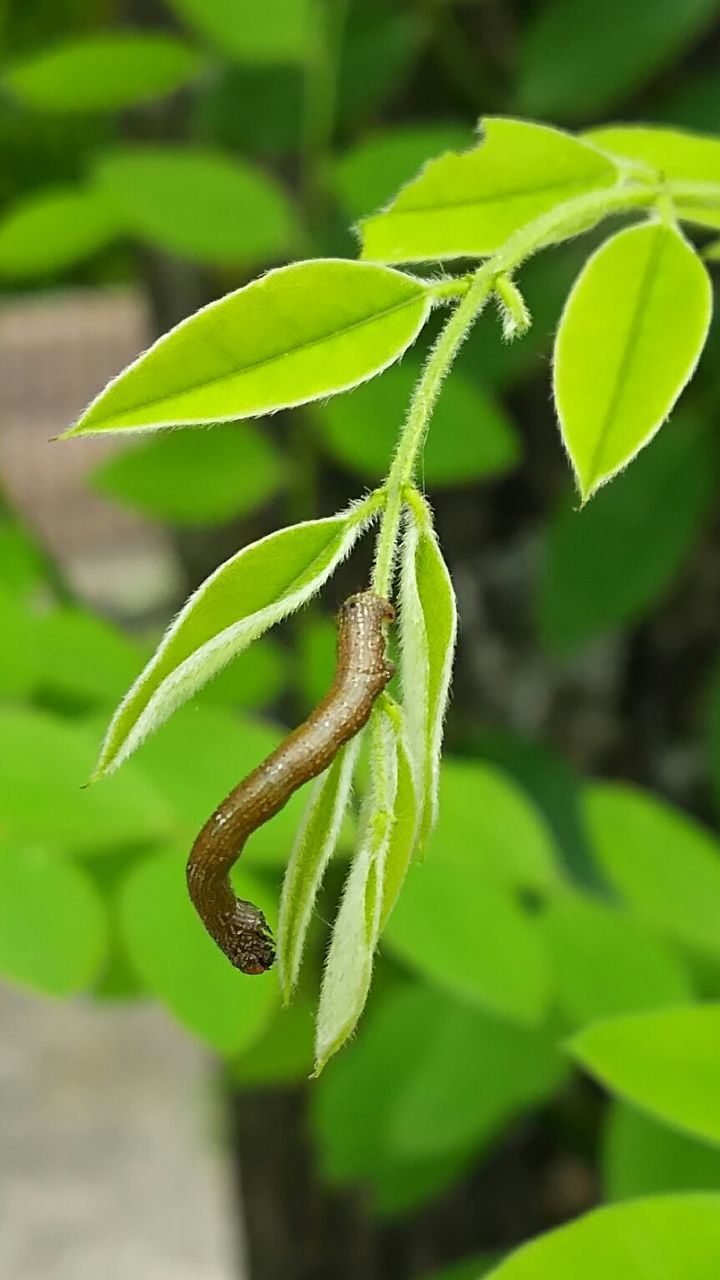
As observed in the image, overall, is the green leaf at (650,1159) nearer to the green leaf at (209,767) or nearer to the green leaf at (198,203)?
the green leaf at (209,767)

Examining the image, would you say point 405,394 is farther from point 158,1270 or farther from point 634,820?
point 158,1270

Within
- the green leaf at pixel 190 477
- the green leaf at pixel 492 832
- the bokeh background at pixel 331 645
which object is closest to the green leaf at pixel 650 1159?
the bokeh background at pixel 331 645

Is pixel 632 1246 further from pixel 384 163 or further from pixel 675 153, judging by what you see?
pixel 384 163

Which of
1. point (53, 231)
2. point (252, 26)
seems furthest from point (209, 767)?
point (252, 26)

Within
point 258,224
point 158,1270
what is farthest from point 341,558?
point 158,1270

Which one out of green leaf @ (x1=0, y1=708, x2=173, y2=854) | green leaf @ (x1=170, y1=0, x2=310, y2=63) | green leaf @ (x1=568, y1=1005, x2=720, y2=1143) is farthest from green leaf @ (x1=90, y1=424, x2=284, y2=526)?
green leaf @ (x1=568, y1=1005, x2=720, y2=1143)

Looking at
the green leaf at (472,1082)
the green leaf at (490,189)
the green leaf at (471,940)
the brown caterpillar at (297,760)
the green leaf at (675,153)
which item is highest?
the green leaf at (675,153)

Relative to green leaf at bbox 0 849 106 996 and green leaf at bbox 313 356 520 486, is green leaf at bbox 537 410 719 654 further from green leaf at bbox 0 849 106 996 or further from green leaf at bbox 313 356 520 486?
green leaf at bbox 0 849 106 996
